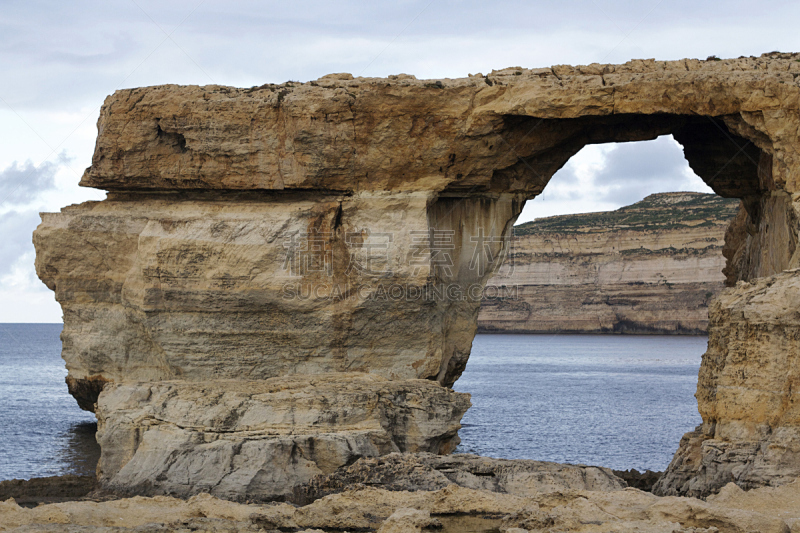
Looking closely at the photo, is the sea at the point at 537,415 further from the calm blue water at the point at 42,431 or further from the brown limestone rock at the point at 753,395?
the brown limestone rock at the point at 753,395

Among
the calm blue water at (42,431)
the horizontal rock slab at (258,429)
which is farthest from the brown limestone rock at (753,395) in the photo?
the calm blue water at (42,431)

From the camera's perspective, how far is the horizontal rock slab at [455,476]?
37.6ft

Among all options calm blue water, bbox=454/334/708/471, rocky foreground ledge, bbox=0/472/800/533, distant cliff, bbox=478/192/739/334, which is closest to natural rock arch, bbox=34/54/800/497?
rocky foreground ledge, bbox=0/472/800/533

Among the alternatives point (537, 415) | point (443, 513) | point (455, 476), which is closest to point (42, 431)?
point (537, 415)

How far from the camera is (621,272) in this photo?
6569 centimetres

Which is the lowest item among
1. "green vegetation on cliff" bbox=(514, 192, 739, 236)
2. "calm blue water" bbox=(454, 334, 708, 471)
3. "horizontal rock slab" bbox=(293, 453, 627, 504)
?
"calm blue water" bbox=(454, 334, 708, 471)

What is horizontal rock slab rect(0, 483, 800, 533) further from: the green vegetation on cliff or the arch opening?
the green vegetation on cliff

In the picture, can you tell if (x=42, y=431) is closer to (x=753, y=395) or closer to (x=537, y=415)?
(x=537, y=415)

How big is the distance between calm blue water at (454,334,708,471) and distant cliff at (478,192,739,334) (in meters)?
5.79

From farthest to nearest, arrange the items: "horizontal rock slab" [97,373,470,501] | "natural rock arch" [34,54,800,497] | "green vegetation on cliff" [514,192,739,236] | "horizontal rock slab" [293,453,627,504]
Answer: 1. "green vegetation on cliff" [514,192,739,236]
2. "natural rock arch" [34,54,800,497]
3. "horizontal rock slab" [97,373,470,501]
4. "horizontal rock slab" [293,453,627,504]

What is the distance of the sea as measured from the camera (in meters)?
20.0

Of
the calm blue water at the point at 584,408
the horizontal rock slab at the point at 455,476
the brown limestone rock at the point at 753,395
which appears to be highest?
the brown limestone rock at the point at 753,395

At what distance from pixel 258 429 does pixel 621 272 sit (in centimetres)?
5598

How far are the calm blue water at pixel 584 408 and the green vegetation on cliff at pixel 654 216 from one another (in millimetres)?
10679
